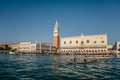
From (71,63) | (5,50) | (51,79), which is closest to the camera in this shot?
(51,79)

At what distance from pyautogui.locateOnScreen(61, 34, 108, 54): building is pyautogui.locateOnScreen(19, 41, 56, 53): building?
71.4 ft

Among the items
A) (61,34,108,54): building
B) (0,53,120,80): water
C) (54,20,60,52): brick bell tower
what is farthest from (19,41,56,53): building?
(0,53,120,80): water

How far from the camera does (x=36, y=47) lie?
14538 centimetres

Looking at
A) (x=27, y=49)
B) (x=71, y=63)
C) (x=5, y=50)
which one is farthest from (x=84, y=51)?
(x=5, y=50)

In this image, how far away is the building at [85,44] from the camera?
116 meters

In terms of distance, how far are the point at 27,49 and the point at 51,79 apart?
132 m

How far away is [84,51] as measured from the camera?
121938mm

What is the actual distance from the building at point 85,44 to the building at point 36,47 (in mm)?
21749

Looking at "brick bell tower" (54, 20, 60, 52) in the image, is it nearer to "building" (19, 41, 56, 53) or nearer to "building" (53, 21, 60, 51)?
"building" (53, 21, 60, 51)

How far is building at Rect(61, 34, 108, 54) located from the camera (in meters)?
116

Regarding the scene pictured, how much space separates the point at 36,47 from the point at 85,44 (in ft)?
132

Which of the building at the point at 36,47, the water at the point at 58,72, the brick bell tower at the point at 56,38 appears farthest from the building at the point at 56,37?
the water at the point at 58,72

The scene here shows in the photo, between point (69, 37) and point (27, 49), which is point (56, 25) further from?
point (27, 49)

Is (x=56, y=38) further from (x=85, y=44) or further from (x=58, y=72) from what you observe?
(x=58, y=72)
